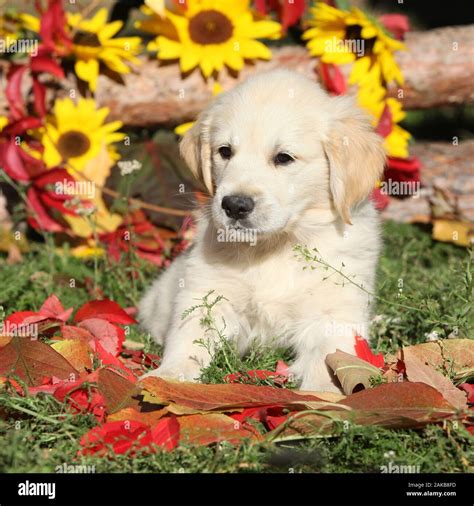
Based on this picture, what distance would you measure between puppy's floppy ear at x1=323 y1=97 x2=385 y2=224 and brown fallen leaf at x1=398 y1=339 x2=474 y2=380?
653mm

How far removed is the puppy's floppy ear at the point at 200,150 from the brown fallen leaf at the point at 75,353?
3.27 ft

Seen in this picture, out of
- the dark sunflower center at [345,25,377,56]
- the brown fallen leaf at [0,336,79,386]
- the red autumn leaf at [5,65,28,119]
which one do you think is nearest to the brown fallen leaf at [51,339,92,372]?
the brown fallen leaf at [0,336,79,386]

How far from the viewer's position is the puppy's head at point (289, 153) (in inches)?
133

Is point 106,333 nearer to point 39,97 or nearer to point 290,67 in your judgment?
point 39,97

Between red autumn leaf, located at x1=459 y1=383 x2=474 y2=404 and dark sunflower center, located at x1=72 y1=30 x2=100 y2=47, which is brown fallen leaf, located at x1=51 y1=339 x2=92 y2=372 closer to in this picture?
red autumn leaf, located at x1=459 y1=383 x2=474 y2=404

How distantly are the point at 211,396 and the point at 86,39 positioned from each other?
3.37 m

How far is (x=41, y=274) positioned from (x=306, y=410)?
2310 millimetres

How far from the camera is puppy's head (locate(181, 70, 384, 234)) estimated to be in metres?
3.38

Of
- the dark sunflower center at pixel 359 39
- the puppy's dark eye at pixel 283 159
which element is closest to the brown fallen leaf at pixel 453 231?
the dark sunflower center at pixel 359 39

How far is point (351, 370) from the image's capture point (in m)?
3.09

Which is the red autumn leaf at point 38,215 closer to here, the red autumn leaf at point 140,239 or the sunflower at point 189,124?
the red autumn leaf at point 140,239

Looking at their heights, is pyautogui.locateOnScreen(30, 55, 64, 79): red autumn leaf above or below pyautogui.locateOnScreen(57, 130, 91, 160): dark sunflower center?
above

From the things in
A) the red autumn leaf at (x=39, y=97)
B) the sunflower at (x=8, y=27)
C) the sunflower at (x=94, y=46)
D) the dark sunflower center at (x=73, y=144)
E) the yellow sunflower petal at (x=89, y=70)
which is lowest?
the dark sunflower center at (x=73, y=144)

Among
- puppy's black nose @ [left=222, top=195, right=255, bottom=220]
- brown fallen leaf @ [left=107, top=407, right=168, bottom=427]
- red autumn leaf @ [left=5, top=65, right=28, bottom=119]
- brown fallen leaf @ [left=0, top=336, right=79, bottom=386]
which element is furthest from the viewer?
red autumn leaf @ [left=5, top=65, right=28, bottom=119]
